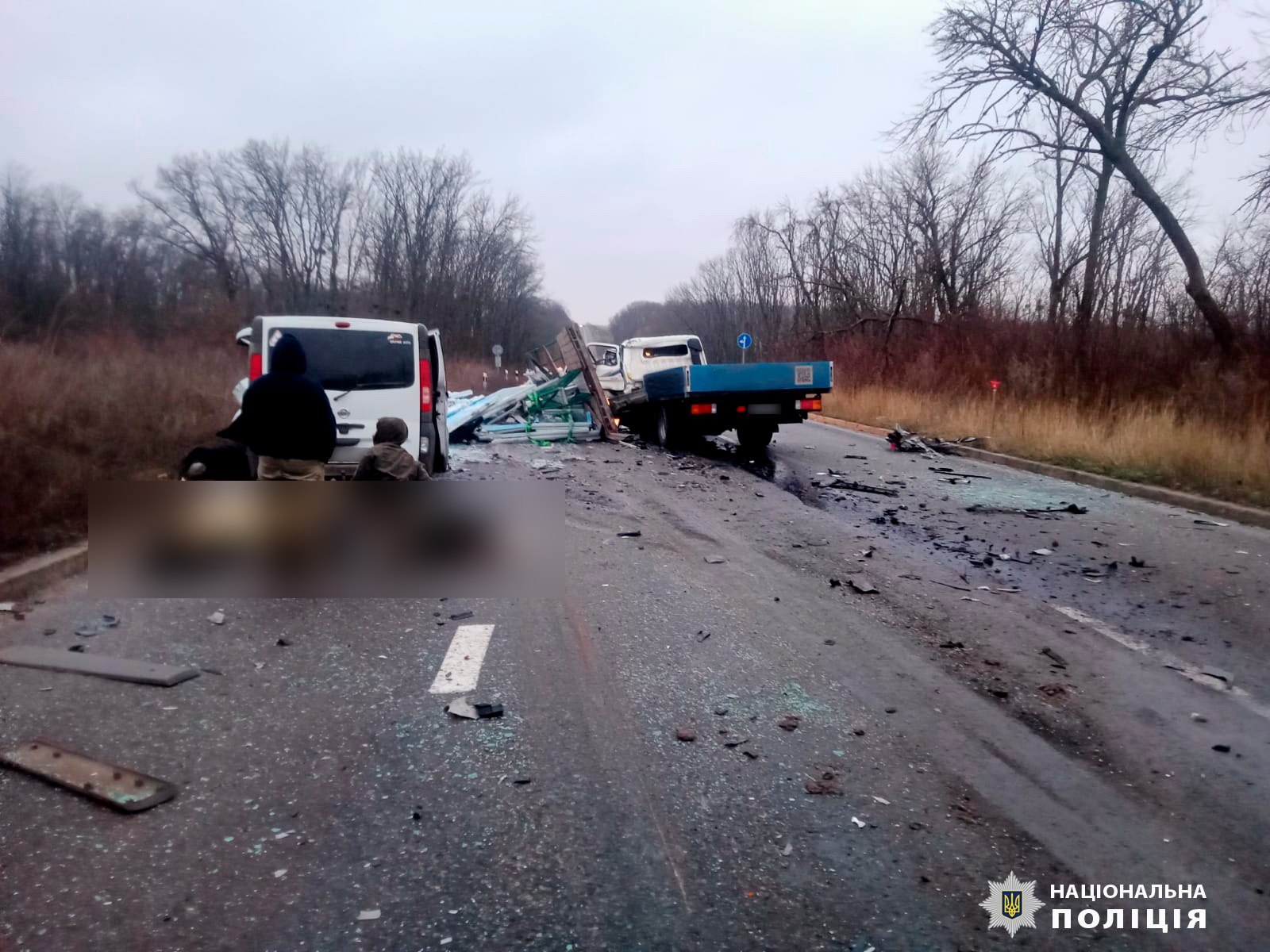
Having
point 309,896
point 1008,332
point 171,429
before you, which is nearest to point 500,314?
point 1008,332

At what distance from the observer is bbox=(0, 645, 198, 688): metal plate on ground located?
17.2ft

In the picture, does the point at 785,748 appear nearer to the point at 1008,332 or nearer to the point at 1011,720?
the point at 1011,720

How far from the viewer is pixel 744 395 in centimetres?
1608

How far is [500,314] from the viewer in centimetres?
7006

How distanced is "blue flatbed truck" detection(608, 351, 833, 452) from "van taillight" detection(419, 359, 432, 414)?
603 centimetres

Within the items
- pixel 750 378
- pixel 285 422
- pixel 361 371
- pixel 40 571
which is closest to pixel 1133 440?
pixel 750 378

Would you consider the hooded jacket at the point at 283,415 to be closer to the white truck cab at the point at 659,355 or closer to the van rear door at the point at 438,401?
the van rear door at the point at 438,401

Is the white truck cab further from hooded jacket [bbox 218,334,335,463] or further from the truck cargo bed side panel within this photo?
hooded jacket [bbox 218,334,335,463]

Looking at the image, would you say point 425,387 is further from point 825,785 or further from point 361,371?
point 825,785

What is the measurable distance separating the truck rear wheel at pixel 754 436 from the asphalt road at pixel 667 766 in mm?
9166

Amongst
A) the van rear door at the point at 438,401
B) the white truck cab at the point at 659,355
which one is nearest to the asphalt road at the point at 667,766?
the van rear door at the point at 438,401

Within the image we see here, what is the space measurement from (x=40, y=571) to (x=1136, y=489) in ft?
39.0

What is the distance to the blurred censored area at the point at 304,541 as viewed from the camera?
606cm

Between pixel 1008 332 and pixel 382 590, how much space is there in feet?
65.5
